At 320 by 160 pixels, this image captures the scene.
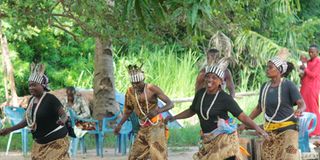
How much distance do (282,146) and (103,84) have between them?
8.02m

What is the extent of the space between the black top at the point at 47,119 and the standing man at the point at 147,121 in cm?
198

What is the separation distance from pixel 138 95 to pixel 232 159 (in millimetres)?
2514

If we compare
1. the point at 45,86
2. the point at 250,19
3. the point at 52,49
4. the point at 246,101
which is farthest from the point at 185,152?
the point at 52,49

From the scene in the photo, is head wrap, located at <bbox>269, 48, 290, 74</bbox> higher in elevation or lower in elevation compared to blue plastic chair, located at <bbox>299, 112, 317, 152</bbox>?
higher

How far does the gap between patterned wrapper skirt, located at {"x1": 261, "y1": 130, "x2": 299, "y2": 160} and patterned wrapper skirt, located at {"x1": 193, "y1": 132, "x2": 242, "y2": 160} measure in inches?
43.4

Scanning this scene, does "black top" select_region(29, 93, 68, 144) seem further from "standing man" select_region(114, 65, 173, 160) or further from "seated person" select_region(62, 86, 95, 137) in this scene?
"seated person" select_region(62, 86, 95, 137)

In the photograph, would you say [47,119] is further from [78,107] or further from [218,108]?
[78,107]

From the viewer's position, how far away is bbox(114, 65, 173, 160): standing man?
11305 millimetres

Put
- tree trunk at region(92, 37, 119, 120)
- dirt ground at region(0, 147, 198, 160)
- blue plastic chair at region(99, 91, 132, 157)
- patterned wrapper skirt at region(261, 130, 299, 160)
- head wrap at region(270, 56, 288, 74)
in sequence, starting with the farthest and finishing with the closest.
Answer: tree trunk at region(92, 37, 119, 120) < blue plastic chair at region(99, 91, 132, 157) < dirt ground at region(0, 147, 198, 160) < head wrap at region(270, 56, 288, 74) < patterned wrapper skirt at region(261, 130, 299, 160)

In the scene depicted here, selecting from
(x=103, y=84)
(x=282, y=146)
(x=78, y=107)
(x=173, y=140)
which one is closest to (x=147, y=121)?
(x=282, y=146)

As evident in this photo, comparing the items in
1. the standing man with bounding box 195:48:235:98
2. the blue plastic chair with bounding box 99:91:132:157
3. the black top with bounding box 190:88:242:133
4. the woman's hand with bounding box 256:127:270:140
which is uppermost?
the standing man with bounding box 195:48:235:98

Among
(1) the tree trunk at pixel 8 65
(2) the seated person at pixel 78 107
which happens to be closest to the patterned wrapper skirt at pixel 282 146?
(2) the seated person at pixel 78 107

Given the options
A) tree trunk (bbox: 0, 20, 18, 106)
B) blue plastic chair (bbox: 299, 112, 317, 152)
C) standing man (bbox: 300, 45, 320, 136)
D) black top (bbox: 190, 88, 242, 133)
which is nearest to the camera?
black top (bbox: 190, 88, 242, 133)

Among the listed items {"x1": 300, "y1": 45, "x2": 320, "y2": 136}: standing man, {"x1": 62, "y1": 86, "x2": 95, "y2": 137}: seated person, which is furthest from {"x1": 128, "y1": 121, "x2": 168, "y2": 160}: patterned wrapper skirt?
{"x1": 300, "y1": 45, "x2": 320, "y2": 136}: standing man
